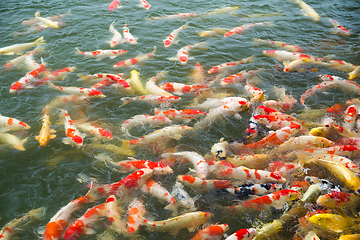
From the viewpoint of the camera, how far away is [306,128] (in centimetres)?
538

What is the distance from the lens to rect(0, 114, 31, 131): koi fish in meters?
5.33

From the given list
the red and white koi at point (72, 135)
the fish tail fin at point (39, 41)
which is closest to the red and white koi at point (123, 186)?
the red and white koi at point (72, 135)

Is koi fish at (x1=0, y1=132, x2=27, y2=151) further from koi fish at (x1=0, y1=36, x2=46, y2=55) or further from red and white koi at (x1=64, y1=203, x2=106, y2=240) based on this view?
koi fish at (x1=0, y1=36, x2=46, y2=55)

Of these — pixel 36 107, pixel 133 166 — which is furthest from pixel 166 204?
pixel 36 107

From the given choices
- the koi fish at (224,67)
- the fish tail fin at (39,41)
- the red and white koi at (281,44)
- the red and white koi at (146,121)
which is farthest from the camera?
the red and white koi at (281,44)

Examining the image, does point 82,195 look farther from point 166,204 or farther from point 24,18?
point 24,18

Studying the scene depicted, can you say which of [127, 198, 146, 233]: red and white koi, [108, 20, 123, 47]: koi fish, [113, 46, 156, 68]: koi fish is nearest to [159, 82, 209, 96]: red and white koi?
[113, 46, 156, 68]: koi fish

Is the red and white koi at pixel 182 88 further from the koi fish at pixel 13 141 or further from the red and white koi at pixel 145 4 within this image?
the red and white koi at pixel 145 4

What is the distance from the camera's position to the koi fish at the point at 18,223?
12.1 ft

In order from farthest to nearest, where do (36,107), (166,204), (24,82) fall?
Answer: (24,82) < (36,107) < (166,204)

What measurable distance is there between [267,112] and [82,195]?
13.1 feet

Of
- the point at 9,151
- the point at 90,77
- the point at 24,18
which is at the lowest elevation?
the point at 9,151

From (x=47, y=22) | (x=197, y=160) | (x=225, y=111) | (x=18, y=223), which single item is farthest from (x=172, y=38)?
(x=18, y=223)

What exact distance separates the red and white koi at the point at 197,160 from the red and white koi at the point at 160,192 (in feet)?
2.11
